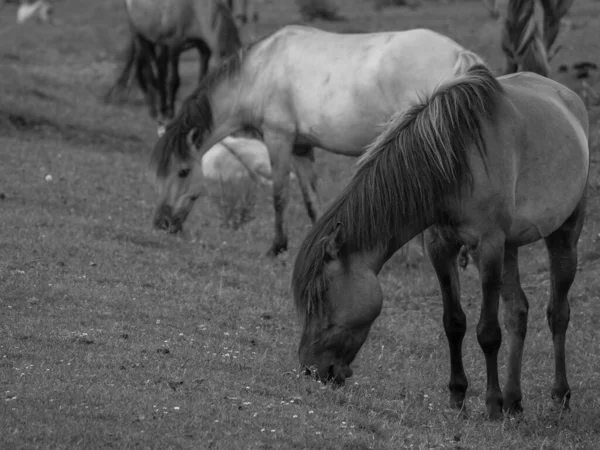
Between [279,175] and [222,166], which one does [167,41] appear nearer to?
[222,166]

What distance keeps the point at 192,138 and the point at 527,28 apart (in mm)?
4320

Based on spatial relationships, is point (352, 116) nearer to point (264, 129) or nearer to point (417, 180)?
point (264, 129)

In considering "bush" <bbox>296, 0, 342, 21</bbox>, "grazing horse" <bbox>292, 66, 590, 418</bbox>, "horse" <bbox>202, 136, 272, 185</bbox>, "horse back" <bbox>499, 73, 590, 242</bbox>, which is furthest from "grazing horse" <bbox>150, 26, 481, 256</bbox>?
"bush" <bbox>296, 0, 342, 21</bbox>

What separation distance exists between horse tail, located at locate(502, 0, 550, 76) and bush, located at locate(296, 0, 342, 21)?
→ 13243mm

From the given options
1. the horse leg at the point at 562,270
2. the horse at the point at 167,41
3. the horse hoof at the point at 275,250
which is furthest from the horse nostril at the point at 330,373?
the horse at the point at 167,41

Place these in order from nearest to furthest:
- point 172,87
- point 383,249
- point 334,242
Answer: point 334,242
point 383,249
point 172,87

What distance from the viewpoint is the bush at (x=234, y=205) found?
1276 centimetres

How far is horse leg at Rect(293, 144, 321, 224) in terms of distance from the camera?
1166 cm

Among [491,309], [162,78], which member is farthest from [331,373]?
[162,78]

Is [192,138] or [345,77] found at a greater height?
[345,77]

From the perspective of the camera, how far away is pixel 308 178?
1172 cm

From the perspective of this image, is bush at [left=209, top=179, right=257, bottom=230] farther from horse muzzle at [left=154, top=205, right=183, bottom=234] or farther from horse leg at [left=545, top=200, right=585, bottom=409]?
horse leg at [left=545, top=200, right=585, bottom=409]

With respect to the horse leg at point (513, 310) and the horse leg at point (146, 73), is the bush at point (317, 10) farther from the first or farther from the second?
the horse leg at point (513, 310)

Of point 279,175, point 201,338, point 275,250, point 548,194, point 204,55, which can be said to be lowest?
point 204,55
